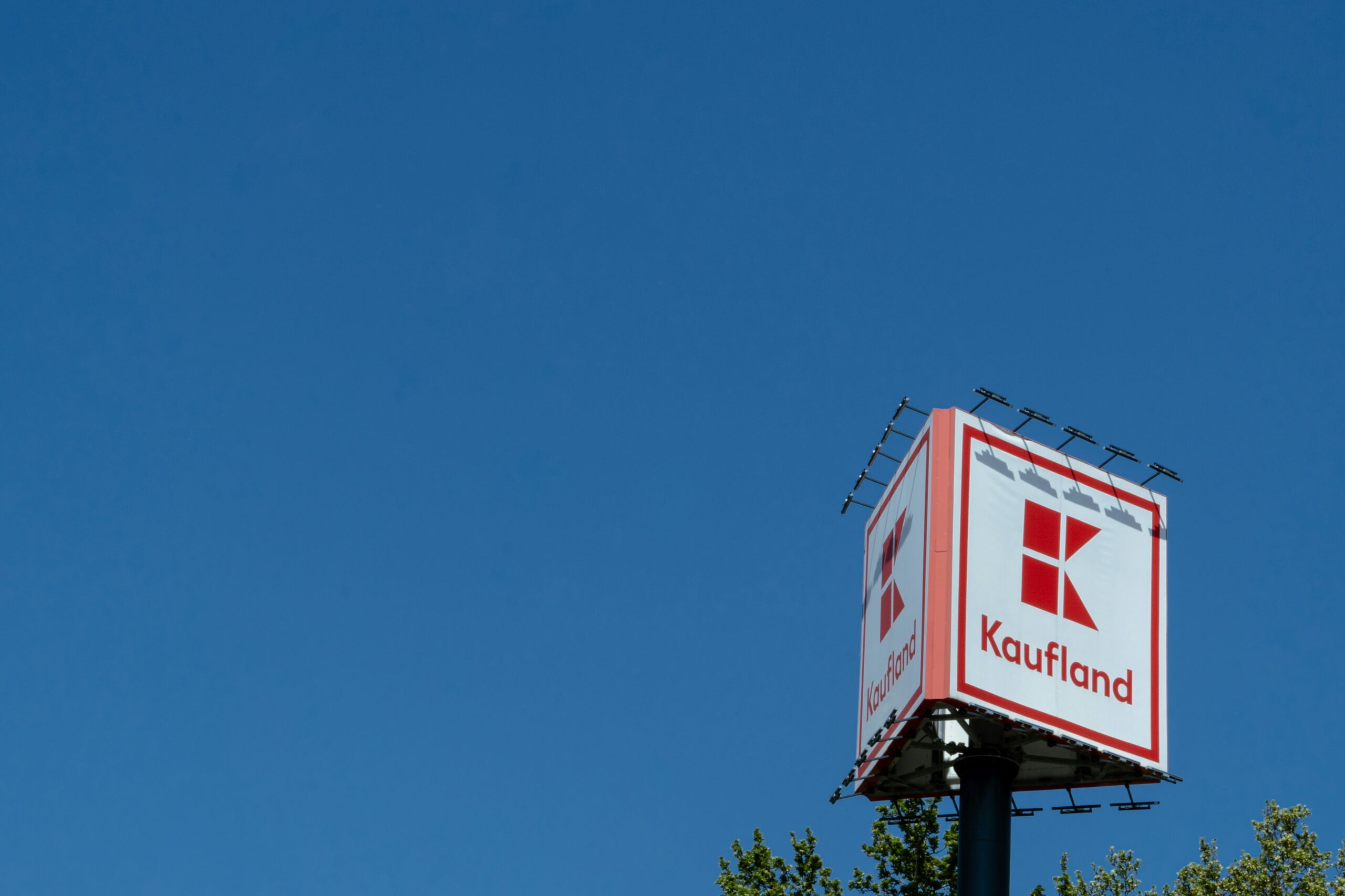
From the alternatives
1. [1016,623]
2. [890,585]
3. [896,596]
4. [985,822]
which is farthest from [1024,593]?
[985,822]

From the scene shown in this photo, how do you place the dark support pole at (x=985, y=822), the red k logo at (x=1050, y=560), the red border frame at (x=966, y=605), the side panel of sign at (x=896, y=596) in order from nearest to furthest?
the red border frame at (x=966, y=605), the dark support pole at (x=985, y=822), the side panel of sign at (x=896, y=596), the red k logo at (x=1050, y=560)

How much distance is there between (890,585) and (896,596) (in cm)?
74

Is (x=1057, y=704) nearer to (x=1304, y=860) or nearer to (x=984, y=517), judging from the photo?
(x=984, y=517)

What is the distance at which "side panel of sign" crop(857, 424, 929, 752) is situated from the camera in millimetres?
36375

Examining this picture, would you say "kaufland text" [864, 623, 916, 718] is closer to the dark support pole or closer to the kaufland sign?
the kaufland sign

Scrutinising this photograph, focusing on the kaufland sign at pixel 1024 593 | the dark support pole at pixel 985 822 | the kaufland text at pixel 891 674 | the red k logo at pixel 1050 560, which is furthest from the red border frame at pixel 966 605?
the dark support pole at pixel 985 822

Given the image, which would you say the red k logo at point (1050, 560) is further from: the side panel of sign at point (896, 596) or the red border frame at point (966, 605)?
the side panel of sign at point (896, 596)

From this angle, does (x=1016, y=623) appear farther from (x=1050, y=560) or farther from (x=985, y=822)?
(x=985, y=822)

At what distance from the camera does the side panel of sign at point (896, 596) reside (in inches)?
1432

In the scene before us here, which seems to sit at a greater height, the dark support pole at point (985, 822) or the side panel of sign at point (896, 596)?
the side panel of sign at point (896, 596)

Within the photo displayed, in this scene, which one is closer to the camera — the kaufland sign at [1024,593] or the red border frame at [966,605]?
the red border frame at [966,605]

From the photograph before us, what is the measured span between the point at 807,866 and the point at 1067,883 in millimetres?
7327

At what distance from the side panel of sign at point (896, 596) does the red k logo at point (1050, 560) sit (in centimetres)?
210

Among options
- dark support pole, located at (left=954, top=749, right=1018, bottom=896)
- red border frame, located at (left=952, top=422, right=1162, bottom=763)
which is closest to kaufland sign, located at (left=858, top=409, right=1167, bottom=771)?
red border frame, located at (left=952, top=422, right=1162, bottom=763)
